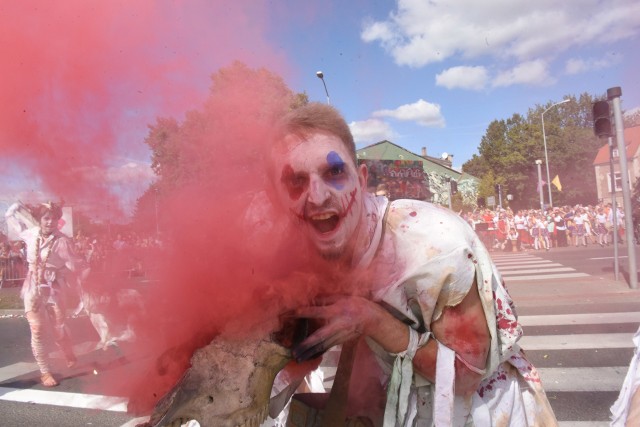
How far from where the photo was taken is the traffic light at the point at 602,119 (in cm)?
882

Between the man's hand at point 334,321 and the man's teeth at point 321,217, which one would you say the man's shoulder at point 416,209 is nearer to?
the man's teeth at point 321,217

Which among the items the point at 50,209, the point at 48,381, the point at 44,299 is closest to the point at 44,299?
the point at 44,299

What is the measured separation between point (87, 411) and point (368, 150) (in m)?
4.11

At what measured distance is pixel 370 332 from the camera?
1350mm

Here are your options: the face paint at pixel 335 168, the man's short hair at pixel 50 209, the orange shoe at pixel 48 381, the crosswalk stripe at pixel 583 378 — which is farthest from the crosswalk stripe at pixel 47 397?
the crosswalk stripe at pixel 583 378

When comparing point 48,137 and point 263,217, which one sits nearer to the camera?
point 48,137

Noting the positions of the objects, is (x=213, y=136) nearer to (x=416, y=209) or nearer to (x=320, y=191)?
(x=320, y=191)

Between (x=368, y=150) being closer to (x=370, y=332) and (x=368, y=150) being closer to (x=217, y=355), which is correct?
(x=370, y=332)

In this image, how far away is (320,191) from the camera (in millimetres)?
1435

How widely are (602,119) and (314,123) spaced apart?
9466mm

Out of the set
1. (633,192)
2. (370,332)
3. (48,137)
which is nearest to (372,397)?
(370,332)

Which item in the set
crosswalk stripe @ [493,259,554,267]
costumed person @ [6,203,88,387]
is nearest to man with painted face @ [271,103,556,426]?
costumed person @ [6,203,88,387]

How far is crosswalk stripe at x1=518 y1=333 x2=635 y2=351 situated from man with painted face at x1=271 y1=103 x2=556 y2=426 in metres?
4.66

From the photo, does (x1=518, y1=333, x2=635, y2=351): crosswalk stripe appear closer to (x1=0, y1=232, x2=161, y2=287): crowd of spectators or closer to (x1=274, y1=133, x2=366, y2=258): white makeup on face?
(x1=274, y1=133, x2=366, y2=258): white makeup on face
